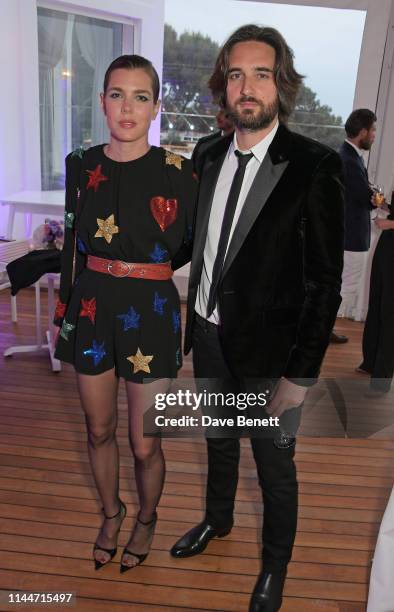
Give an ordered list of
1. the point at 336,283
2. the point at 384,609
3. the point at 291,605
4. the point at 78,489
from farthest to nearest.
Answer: the point at 78,489, the point at 291,605, the point at 384,609, the point at 336,283

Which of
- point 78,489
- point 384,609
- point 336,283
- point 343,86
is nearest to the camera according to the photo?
point 336,283

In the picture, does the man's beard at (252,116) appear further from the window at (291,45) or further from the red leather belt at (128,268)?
the window at (291,45)

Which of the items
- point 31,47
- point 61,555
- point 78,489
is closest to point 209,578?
point 61,555

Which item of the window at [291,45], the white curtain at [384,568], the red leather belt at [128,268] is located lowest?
the white curtain at [384,568]

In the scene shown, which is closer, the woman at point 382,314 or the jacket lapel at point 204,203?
the jacket lapel at point 204,203

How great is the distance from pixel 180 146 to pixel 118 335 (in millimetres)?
3904

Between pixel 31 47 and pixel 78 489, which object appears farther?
pixel 31 47

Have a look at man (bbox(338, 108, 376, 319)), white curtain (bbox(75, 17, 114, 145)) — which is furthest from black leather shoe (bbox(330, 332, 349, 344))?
white curtain (bbox(75, 17, 114, 145))

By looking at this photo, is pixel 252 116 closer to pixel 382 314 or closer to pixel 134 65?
pixel 134 65

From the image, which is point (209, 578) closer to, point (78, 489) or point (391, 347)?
point (78, 489)

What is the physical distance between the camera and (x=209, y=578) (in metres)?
1.86

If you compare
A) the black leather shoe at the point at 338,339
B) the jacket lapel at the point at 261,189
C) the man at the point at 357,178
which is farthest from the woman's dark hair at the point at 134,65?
the black leather shoe at the point at 338,339

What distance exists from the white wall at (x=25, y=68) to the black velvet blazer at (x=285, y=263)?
3.72 m

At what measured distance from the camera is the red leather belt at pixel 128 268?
152 cm
